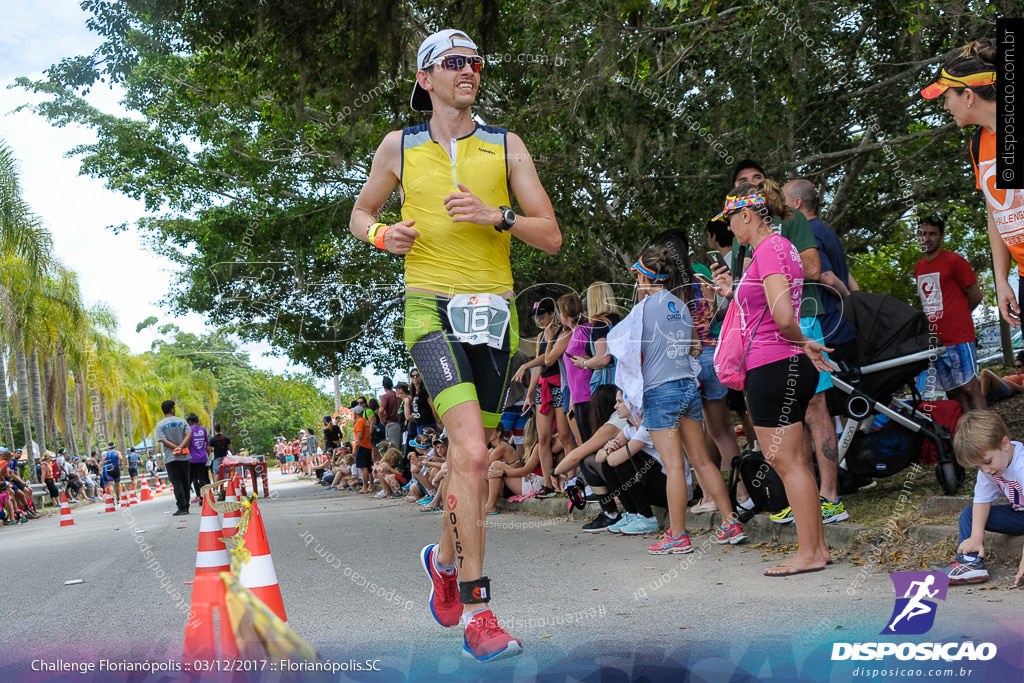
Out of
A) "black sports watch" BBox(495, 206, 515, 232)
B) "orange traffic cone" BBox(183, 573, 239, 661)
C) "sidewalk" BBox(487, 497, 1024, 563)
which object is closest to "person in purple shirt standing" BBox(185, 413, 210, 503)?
"sidewalk" BBox(487, 497, 1024, 563)

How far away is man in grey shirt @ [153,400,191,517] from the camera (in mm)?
16125

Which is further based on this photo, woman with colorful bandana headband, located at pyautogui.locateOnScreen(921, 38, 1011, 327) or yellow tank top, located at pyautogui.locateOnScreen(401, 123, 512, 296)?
woman with colorful bandana headband, located at pyautogui.locateOnScreen(921, 38, 1011, 327)

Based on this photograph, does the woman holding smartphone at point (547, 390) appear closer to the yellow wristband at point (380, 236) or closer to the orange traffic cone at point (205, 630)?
the yellow wristband at point (380, 236)

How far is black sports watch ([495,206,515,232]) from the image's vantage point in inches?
159

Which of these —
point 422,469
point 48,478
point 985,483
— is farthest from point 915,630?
point 48,478

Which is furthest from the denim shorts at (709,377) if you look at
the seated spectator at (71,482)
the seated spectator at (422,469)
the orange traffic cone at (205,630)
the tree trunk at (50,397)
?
the tree trunk at (50,397)

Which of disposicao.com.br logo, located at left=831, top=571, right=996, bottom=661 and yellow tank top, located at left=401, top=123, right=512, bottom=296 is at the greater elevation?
yellow tank top, located at left=401, top=123, right=512, bottom=296

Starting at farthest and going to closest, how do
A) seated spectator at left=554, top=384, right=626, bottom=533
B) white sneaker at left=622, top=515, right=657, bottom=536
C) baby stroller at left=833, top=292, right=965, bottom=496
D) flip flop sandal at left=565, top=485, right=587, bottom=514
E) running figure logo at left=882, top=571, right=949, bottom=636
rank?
flip flop sandal at left=565, top=485, right=587, bottom=514 → seated spectator at left=554, top=384, right=626, bottom=533 → white sneaker at left=622, top=515, right=657, bottom=536 → baby stroller at left=833, top=292, right=965, bottom=496 → running figure logo at left=882, top=571, right=949, bottom=636

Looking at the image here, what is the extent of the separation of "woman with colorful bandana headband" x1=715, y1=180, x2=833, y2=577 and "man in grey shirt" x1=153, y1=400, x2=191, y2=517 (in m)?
13.0

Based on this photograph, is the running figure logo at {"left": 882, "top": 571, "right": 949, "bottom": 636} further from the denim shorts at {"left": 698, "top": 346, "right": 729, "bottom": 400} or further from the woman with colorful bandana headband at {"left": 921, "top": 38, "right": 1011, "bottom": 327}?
the denim shorts at {"left": 698, "top": 346, "right": 729, "bottom": 400}

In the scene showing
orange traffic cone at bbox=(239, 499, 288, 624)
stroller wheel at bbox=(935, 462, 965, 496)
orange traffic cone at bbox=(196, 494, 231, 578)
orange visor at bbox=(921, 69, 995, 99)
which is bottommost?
stroller wheel at bbox=(935, 462, 965, 496)

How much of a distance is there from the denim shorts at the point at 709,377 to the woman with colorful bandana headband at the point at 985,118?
9.81 ft

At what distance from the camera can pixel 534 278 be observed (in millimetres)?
16141

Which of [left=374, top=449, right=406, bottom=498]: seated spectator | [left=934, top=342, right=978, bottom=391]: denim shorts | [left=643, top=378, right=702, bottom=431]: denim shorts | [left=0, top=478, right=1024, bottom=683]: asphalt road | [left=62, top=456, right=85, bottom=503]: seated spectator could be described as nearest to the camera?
[left=0, top=478, right=1024, bottom=683]: asphalt road
